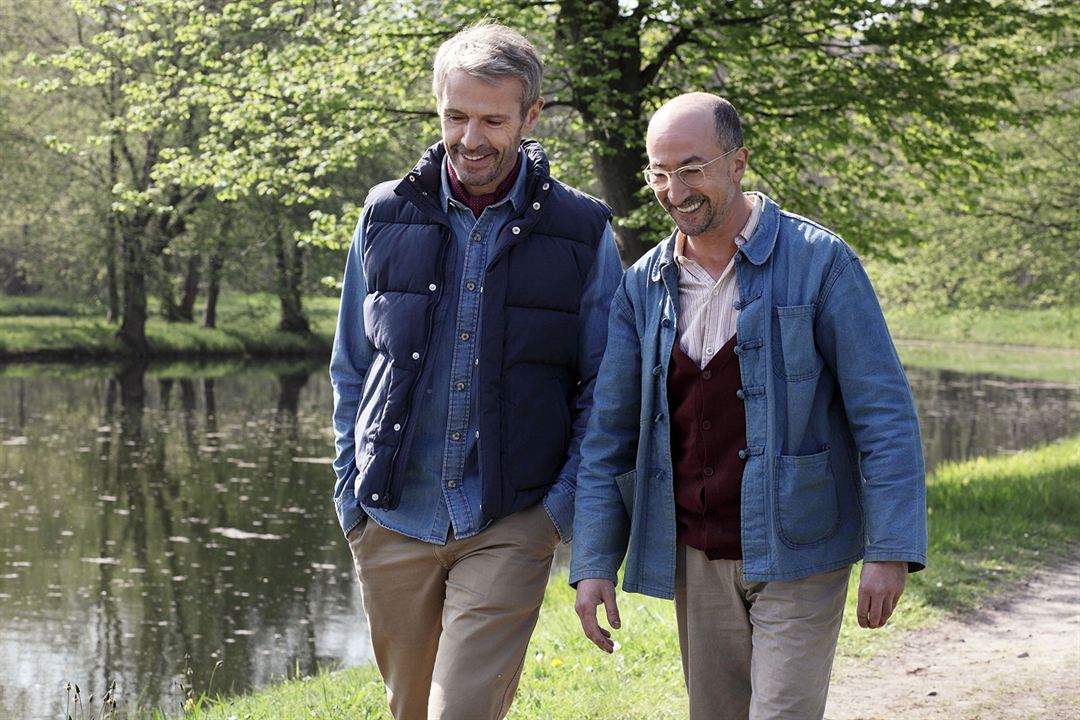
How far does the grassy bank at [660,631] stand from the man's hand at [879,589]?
8.49ft

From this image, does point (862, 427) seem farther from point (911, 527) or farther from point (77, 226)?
point (77, 226)

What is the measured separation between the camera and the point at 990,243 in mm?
20453

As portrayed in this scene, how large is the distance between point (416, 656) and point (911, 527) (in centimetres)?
151

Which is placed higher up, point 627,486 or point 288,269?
point 627,486

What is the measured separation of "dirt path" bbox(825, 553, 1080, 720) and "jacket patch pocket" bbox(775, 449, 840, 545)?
9.15 ft

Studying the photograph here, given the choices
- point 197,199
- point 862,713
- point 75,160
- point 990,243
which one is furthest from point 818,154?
point 75,160

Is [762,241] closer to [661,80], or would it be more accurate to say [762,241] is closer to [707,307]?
[707,307]

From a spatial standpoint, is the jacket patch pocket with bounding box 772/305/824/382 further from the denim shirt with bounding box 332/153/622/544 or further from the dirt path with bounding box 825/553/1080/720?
the dirt path with bounding box 825/553/1080/720

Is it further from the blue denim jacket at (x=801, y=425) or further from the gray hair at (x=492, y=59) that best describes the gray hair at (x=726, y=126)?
the gray hair at (x=492, y=59)

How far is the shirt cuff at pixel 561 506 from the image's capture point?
3619 millimetres

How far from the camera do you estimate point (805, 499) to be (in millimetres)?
3256

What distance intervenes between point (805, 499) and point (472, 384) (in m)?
0.97

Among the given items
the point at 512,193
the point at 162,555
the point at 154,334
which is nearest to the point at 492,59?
the point at 512,193

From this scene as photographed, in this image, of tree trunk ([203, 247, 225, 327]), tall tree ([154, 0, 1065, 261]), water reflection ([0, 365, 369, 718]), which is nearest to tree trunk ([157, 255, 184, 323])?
tree trunk ([203, 247, 225, 327])
